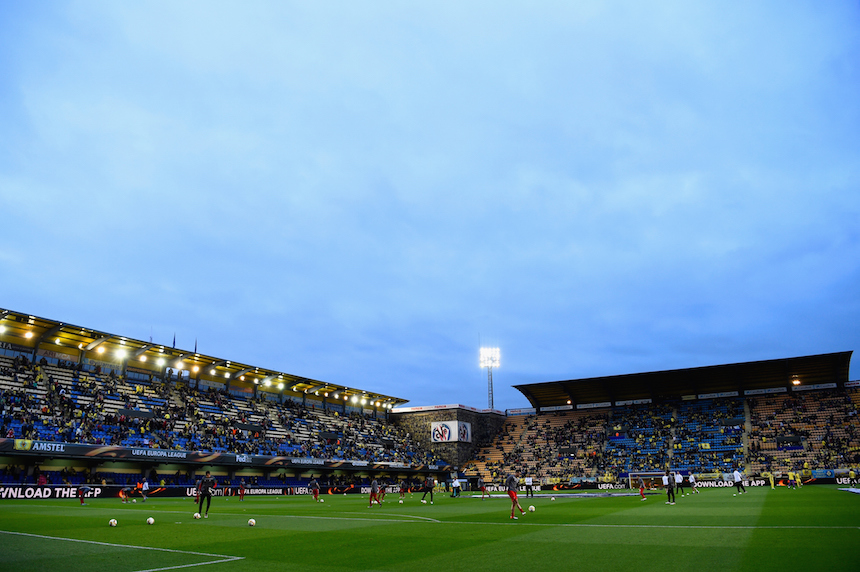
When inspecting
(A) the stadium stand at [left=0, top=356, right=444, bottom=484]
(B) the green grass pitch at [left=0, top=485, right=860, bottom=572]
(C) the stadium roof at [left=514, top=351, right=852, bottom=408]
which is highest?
(C) the stadium roof at [left=514, top=351, right=852, bottom=408]

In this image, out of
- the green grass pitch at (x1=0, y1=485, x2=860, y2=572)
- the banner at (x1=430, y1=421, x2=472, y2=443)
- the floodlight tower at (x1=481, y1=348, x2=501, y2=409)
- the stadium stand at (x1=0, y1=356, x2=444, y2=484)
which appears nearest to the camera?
the green grass pitch at (x1=0, y1=485, x2=860, y2=572)

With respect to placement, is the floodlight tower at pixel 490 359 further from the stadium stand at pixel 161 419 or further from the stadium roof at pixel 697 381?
the stadium stand at pixel 161 419

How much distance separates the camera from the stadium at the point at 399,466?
14555mm

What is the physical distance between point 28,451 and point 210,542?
32.1m

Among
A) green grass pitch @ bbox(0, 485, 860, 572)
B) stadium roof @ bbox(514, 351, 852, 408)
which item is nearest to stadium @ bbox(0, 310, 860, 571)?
green grass pitch @ bbox(0, 485, 860, 572)

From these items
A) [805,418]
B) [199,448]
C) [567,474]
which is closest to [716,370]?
[805,418]

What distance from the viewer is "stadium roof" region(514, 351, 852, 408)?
2803 inches

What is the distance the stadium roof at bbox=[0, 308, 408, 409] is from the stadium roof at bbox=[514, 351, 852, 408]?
111ft

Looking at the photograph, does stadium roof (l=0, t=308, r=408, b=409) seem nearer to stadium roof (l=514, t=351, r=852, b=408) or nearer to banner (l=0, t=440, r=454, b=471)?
banner (l=0, t=440, r=454, b=471)

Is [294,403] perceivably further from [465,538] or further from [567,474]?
[465,538]

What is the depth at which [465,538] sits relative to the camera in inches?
674

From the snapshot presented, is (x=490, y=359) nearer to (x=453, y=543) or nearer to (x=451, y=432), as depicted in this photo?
(x=451, y=432)

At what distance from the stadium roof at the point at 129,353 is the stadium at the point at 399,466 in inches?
8.7

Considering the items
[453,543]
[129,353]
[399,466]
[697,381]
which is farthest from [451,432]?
[453,543]
